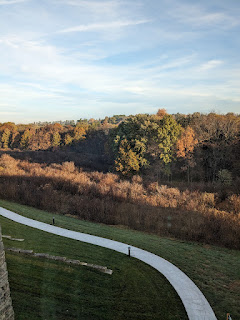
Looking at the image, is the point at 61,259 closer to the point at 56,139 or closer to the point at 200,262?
the point at 200,262

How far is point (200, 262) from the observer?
40.6ft

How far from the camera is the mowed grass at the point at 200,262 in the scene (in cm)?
927

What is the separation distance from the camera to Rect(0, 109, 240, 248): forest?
62.0 ft

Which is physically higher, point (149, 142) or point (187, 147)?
point (149, 142)

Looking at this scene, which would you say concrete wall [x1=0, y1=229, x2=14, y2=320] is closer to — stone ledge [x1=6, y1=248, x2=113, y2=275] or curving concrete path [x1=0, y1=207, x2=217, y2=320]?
stone ledge [x1=6, y1=248, x2=113, y2=275]

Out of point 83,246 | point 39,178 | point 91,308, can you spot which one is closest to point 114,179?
point 39,178

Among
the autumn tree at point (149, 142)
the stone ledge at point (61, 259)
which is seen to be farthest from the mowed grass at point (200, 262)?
the autumn tree at point (149, 142)

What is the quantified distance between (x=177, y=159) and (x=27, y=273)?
103ft

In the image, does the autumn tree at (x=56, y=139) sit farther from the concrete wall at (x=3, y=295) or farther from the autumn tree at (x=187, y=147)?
the concrete wall at (x=3, y=295)

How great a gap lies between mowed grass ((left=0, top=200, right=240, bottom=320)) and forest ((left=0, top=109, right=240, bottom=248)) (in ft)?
6.66

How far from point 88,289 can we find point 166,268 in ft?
12.8

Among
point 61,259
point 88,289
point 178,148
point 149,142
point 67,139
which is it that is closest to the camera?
point 88,289

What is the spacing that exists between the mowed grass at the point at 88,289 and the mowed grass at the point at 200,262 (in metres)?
0.14

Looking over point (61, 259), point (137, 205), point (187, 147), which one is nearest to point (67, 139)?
point (187, 147)
